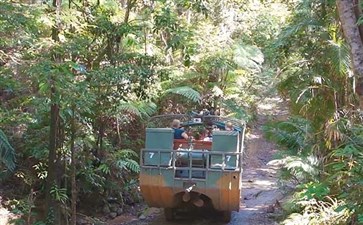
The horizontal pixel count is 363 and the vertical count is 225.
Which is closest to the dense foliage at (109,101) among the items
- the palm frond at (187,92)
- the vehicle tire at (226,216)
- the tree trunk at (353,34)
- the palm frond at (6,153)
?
the palm frond at (6,153)

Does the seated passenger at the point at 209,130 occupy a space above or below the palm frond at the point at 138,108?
below

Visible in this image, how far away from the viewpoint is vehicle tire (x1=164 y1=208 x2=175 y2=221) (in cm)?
929

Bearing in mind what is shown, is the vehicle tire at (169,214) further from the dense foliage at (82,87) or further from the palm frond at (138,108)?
the palm frond at (138,108)

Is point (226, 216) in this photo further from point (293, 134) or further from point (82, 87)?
point (82, 87)

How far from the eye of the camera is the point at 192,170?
322 inches

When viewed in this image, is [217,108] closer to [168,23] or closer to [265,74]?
[265,74]

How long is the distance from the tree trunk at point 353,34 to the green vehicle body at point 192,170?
321 cm

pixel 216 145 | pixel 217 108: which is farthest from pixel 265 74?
pixel 216 145

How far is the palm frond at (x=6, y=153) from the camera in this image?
27.8 feet

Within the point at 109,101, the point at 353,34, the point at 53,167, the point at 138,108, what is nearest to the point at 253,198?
the point at 138,108

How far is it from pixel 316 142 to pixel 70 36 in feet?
15.1

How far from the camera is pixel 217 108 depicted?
16.0 m

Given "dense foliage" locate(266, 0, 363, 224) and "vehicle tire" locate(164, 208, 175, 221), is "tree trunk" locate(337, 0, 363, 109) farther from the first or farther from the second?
"vehicle tire" locate(164, 208, 175, 221)

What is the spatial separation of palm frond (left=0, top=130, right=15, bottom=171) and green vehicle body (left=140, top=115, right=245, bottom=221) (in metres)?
2.48
